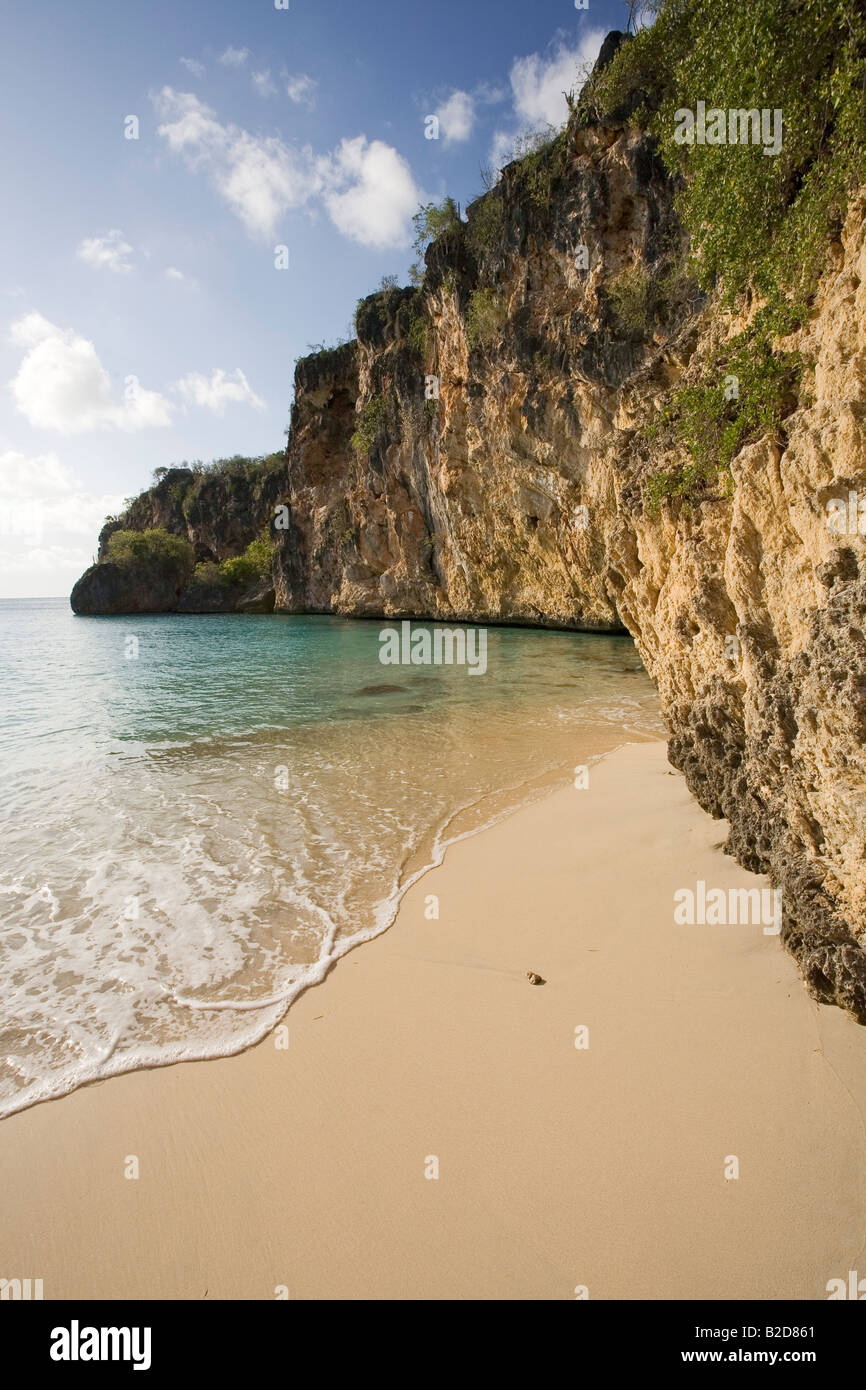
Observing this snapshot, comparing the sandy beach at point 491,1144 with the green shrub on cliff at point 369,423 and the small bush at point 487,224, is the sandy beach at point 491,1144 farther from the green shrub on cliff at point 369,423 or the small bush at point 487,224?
the green shrub on cliff at point 369,423

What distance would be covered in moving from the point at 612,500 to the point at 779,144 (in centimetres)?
1598

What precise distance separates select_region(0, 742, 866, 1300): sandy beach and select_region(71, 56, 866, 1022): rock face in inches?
28.6

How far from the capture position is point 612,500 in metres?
19.4

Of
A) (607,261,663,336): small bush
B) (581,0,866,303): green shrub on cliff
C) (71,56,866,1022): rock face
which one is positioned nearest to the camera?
(71,56,866,1022): rock face

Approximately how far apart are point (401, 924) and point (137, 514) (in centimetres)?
7254

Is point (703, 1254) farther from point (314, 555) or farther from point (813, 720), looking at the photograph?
point (314, 555)

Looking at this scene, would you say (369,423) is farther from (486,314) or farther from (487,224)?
(487,224)

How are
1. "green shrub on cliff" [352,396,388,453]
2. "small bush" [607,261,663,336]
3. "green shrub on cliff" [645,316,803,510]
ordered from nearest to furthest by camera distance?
"green shrub on cliff" [645,316,803,510], "small bush" [607,261,663,336], "green shrub on cliff" [352,396,388,453]

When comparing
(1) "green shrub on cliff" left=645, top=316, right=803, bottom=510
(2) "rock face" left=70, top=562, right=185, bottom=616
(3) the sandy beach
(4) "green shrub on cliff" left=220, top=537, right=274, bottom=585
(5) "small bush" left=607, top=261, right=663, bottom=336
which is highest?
(5) "small bush" left=607, top=261, right=663, bottom=336

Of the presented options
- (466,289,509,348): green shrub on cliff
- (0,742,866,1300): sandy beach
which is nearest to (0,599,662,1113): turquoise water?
(0,742,866,1300): sandy beach

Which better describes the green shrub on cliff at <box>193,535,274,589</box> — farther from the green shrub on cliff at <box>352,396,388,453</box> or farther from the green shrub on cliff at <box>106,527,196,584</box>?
the green shrub on cliff at <box>352,396,388,453</box>

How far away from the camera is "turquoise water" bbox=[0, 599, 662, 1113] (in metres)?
3.44

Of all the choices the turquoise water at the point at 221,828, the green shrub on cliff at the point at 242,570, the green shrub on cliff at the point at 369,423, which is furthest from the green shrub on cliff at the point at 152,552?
the turquoise water at the point at 221,828
